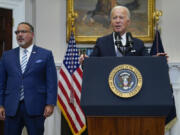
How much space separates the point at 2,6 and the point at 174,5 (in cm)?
276

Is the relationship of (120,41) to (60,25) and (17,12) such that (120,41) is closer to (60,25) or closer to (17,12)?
(60,25)

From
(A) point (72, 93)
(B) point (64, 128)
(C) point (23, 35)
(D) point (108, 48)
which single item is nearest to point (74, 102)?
(A) point (72, 93)

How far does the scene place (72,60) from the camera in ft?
16.0

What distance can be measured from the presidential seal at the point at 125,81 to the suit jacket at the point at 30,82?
1.15m

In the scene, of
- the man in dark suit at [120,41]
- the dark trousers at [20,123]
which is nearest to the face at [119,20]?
the man in dark suit at [120,41]

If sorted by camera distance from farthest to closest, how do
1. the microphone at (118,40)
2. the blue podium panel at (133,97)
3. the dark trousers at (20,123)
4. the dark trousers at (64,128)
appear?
the dark trousers at (64,128) < the dark trousers at (20,123) < the microphone at (118,40) < the blue podium panel at (133,97)

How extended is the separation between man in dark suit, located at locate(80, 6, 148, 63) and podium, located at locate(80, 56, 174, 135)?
12.6 inches

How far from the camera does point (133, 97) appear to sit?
2.20m

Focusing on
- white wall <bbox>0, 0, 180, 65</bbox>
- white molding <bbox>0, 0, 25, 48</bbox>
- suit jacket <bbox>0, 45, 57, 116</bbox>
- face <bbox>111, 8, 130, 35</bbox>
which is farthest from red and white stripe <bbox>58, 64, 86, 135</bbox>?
face <bbox>111, 8, 130, 35</bbox>

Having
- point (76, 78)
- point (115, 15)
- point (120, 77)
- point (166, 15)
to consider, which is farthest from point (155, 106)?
point (166, 15)

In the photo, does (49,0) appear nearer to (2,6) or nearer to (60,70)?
(2,6)

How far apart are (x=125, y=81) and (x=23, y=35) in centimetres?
144

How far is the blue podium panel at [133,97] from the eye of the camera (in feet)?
7.13

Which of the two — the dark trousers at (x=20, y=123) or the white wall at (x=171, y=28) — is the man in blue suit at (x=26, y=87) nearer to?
the dark trousers at (x=20, y=123)
